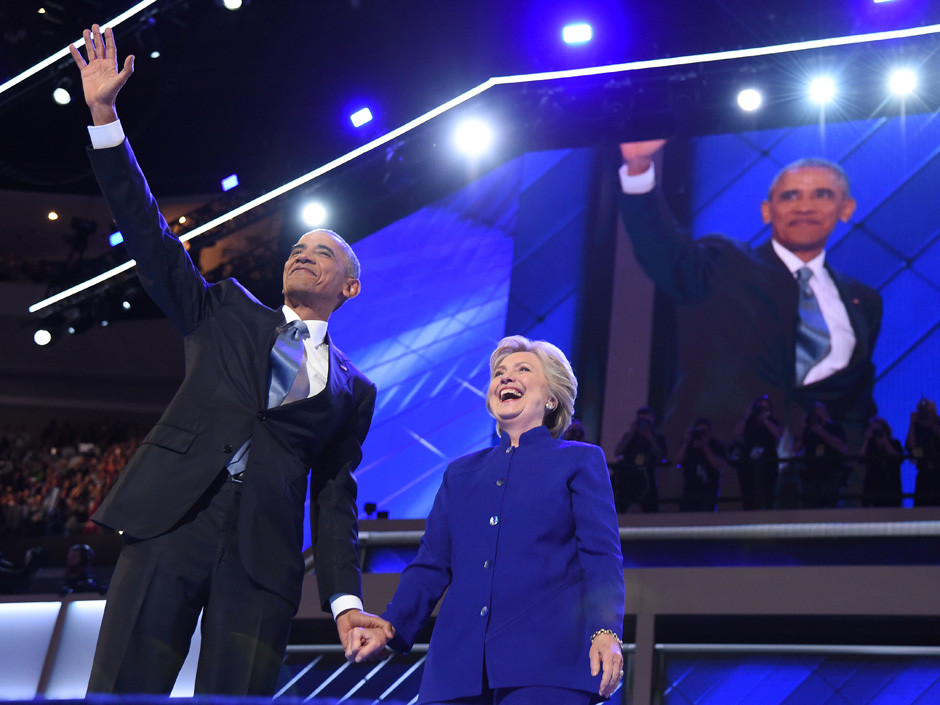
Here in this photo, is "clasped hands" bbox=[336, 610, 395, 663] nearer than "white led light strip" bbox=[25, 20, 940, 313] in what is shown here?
Yes

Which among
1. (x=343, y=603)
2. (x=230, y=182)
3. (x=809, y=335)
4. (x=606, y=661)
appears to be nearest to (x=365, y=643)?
(x=343, y=603)

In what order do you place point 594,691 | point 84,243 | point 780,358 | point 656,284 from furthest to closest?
point 84,243 < point 656,284 < point 780,358 < point 594,691

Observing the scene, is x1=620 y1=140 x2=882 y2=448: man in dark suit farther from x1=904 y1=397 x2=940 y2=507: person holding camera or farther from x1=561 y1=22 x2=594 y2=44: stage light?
x1=561 y1=22 x2=594 y2=44: stage light

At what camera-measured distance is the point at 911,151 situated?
820 cm

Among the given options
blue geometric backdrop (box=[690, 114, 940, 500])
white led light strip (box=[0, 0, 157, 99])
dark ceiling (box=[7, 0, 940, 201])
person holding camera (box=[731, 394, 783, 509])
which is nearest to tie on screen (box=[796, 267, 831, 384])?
blue geometric backdrop (box=[690, 114, 940, 500])

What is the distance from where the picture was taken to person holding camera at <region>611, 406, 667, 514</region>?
692 cm

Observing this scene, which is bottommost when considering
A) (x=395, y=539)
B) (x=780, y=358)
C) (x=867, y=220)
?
(x=395, y=539)

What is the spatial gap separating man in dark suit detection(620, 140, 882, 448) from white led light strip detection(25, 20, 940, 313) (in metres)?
1.60

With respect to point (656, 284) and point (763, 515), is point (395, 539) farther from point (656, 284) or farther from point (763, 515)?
point (656, 284)

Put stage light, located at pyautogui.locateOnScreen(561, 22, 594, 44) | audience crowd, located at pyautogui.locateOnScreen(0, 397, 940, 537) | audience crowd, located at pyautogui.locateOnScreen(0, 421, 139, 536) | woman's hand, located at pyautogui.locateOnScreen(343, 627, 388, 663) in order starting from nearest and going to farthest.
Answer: woman's hand, located at pyautogui.locateOnScreen(343, 627, 388, 663) → audience crowd, located at pyautogui.locateOnScreen(0, 397, 940, 537) → stage light, located at pyautogui.locateOnScreen(561, 22, 594, 44) → audience crowd, located at pyautogui.locateOnScreen(0, 421, 139, 536)

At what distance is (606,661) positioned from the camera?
179 centimetres

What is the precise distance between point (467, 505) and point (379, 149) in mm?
6492

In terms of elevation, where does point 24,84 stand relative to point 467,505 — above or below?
above

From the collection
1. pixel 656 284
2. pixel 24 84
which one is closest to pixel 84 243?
pixel 24 84
